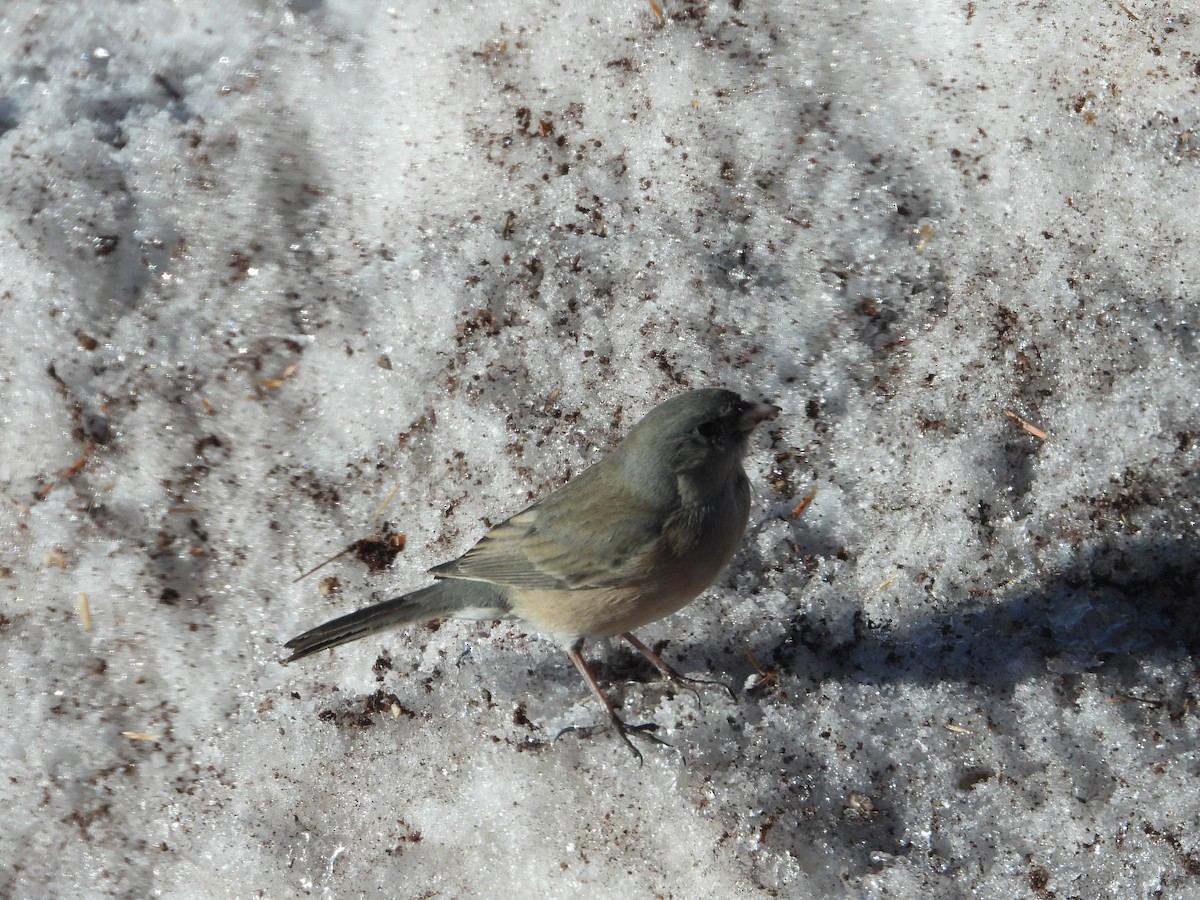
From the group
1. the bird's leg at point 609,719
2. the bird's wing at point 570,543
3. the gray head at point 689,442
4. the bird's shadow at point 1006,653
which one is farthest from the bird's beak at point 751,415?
the bird's leg at point 609,719

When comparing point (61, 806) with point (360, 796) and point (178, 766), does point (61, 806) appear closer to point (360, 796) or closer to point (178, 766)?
point (178, 766)

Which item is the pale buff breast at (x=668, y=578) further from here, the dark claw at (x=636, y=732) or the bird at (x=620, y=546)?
the dark claw at (x=636, y=732)

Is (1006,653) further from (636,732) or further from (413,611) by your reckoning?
(413,611)

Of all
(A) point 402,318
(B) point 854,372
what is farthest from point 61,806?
(B) point 854,372

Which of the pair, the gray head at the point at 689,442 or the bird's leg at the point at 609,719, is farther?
the bird's leg at the point at 609,719

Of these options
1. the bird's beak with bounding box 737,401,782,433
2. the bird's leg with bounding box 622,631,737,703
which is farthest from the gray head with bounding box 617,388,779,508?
the bird's leg with bounding box 622,631,737,703

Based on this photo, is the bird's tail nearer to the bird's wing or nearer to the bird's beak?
the bird's wing

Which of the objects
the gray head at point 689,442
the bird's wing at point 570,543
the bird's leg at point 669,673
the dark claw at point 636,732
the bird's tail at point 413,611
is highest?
the gray head at point 689,442

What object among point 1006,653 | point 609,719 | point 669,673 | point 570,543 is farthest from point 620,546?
point 1006,653
